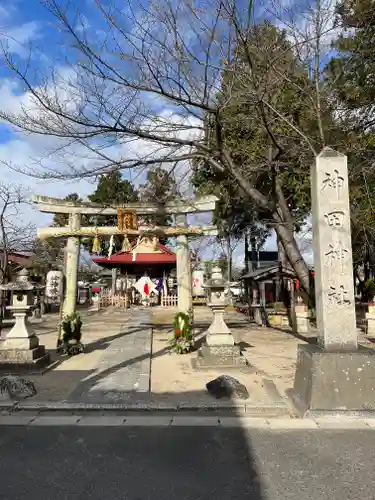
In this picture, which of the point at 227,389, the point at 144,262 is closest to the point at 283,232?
the point at 227,389

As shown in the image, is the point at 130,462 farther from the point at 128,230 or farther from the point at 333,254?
the point at 128,230

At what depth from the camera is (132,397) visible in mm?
6984

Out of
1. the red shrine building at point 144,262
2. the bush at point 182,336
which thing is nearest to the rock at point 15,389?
the bush at point 182,336

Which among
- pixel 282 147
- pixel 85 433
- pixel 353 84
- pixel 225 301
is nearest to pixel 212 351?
pixel 225 301

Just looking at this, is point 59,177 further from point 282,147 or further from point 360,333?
point 360,333

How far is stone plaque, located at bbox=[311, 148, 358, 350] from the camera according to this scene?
6090 millimetres

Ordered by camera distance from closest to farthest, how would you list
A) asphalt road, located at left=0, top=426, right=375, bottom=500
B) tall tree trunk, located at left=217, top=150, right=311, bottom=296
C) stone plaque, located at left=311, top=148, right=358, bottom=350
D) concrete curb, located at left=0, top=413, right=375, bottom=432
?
asphalt road, located at left=0, top=426, right=375, bottom=500 < concrete curb, located at left=0, top=413, right=375, bottom=432 < stone plaque, located at left=311, top=148, right=358, bottom=350 < tall tree trunk, located at left=217, top=150, right=311, bottom=296

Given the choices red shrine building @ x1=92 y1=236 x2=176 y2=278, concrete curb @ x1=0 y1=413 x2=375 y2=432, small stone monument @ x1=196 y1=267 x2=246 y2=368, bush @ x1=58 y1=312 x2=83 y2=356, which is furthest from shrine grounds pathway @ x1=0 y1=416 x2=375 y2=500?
red shrine building @ x1=92 y1=236 x2=176 y2=278

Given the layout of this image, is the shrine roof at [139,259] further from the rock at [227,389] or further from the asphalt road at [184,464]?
the asphalt road at [184,464]

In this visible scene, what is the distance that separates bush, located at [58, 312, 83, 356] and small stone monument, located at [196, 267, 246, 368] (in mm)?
3621

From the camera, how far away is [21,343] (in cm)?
950

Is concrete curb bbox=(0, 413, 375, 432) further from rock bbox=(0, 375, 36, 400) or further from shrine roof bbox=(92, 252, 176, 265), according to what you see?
shrine roof bbox=(92, 252, 176, 265)

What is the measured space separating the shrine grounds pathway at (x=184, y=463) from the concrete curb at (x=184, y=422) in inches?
4.5

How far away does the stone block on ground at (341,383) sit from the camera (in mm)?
5691
